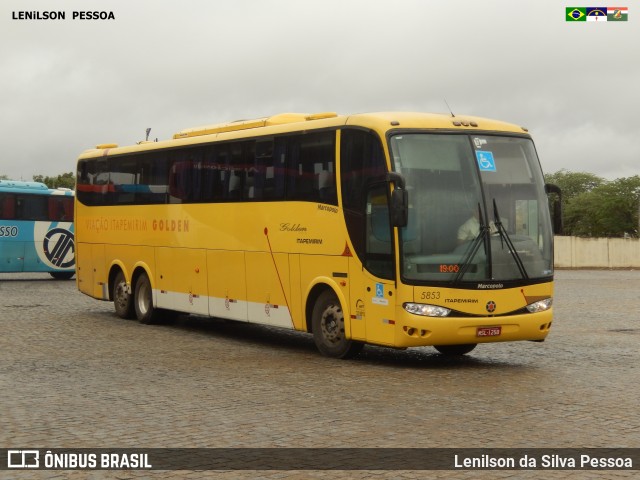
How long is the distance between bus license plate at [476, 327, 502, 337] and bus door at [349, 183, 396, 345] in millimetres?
1074

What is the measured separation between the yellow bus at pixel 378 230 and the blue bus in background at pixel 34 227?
21074 millimetres

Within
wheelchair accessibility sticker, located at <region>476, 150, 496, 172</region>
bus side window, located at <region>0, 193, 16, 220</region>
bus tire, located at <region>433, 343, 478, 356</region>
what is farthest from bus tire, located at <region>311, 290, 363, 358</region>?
bus side window, located at <region>0, 193, 16, 220</region>

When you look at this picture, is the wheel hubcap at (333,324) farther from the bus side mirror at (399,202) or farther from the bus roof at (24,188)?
the bus roof at (24,188)

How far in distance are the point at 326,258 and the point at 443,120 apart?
2.47 metres

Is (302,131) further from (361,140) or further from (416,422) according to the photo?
(416,422)

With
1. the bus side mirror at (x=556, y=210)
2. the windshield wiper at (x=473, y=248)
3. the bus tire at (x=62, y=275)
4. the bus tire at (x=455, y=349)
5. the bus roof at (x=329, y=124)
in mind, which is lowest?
the bus tire at (x=62, y=275)

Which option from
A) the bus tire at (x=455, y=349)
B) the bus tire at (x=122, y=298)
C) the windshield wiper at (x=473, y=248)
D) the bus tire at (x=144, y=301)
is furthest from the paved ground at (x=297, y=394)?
the bus tire at (x=122, y=298)

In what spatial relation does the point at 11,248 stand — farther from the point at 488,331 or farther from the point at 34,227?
the point at 488,331

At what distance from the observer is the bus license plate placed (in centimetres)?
1433

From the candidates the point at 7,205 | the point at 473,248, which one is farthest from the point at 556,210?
the point at 7,205

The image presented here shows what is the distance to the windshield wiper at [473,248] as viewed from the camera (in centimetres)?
1422

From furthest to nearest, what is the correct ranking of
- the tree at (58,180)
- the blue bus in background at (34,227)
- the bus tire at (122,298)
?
the tree at (58,180) → the blue bus in background at (34,227) → the bus tire at (122,298)

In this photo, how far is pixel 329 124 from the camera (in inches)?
624

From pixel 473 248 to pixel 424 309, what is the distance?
1008 mm
